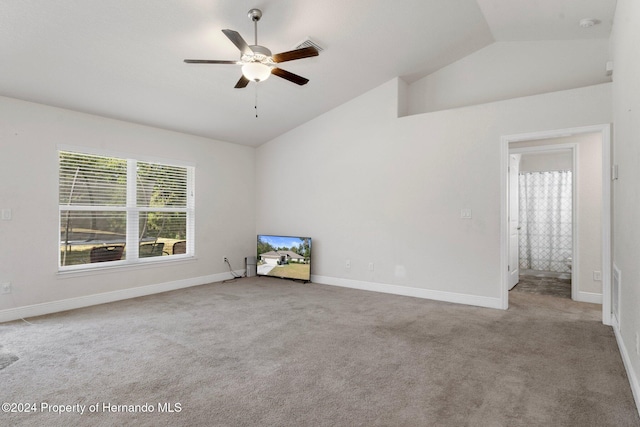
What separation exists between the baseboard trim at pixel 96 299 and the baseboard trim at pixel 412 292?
1.94 metres

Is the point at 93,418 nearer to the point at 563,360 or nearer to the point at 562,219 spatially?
the point at 563,360

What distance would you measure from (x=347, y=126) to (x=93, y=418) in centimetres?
469

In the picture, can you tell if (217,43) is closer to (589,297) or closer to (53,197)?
(53,197)

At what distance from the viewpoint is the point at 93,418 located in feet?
6.67

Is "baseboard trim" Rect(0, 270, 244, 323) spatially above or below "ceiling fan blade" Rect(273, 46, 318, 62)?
below

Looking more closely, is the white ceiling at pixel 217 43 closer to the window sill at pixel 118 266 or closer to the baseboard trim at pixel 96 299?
the window sill at pixel 118 266

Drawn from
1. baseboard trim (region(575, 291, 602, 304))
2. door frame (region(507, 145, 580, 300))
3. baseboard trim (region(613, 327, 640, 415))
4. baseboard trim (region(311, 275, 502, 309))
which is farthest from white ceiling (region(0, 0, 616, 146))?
baseboard trim (region(575, 291, 602, 304))

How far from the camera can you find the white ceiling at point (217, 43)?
3.05 m

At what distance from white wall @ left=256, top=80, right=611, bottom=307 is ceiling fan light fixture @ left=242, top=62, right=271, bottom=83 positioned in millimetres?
2619

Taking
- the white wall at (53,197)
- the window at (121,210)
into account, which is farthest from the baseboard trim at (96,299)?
the window at (121,210)

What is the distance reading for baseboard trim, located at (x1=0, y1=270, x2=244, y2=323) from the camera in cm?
393

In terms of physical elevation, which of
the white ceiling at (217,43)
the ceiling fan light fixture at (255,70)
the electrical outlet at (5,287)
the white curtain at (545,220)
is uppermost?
Result: the white ceiling at (217,43)

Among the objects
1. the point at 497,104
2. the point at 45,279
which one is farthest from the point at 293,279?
the point at 497,104

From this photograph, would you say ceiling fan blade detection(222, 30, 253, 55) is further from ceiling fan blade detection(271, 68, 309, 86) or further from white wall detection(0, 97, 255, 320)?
white wall detection(0, 97, 255, 320)
